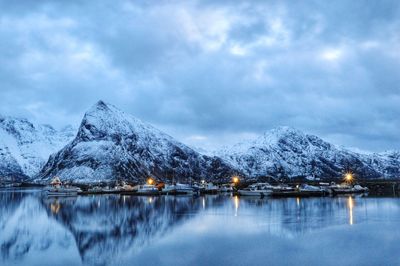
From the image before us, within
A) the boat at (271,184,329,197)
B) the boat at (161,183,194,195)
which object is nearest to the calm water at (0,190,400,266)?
the boat at (271,184,329,197)

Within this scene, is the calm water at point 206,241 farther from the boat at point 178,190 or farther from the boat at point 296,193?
the boat at point 178,190

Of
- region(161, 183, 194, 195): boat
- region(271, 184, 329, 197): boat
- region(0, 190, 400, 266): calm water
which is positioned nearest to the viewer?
region(0, 190, 400, 266): calm water

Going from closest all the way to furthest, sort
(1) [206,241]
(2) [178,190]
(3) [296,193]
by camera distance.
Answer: (1) [206,241], (3) [296,193], (2) [178,190]

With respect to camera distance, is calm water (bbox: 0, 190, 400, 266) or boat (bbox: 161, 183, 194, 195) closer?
calm water (bbox: 0, 190, 400, 266)

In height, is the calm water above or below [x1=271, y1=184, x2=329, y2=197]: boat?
below

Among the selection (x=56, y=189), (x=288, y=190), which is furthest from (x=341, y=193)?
(x=56, y=189)

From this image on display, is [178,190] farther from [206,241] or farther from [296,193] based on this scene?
[206,241]

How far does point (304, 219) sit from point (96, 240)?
2882 cm

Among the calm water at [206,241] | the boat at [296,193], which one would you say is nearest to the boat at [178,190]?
the boat at [296,193]

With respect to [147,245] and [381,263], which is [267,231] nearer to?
[147,245]

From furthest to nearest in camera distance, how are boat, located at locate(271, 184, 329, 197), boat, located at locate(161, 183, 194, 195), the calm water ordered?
1. boat, located at locate(161, 183, 194, 195)
2. boat, located at locate(271, 184, 329, 197)
3. the calm water

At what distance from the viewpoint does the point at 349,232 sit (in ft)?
152

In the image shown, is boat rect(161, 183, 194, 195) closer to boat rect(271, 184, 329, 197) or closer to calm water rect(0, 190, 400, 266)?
boat rect(271, 184, 329, 197)

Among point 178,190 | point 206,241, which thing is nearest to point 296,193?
point 178,190
